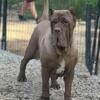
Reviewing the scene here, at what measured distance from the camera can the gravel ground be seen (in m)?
7.39

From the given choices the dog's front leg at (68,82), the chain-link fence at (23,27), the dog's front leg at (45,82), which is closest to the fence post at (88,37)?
the chain-link fence at (23,27)

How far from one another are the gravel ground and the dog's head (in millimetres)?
1290

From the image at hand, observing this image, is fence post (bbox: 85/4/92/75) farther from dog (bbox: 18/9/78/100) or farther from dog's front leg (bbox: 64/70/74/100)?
dog's front leg (bbox: 64/70/74/100)

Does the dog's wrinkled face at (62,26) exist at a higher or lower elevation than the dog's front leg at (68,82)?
higher

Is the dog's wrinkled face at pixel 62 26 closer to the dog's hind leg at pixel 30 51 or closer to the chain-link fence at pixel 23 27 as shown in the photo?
the dog's hind leg at pixel 30 51

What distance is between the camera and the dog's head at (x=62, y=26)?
620cm

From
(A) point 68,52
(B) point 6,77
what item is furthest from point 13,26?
(A) point 68,52

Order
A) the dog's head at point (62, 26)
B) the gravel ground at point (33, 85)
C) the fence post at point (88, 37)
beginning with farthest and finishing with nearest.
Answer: the fence post at point (88, 37) → the gravel ground at point (33, 85) → the dog's head at point (62, 26)

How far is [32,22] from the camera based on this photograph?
14.2 meters

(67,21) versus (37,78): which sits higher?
(67,21)

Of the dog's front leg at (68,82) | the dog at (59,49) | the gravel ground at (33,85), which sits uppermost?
the dog at (59,49)

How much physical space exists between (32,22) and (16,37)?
1351mm

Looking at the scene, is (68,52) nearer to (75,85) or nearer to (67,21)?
(67,21)

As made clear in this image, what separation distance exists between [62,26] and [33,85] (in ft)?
6.71
